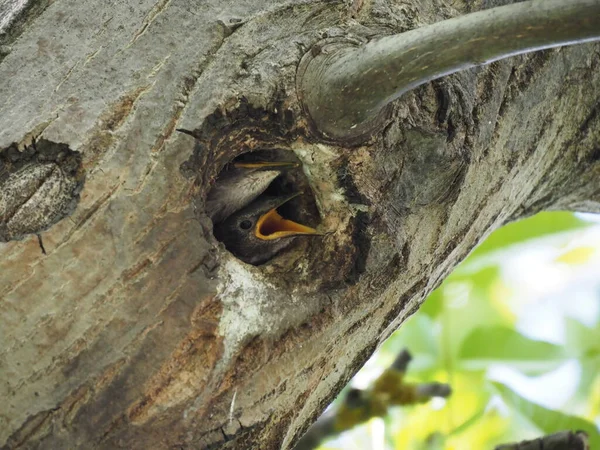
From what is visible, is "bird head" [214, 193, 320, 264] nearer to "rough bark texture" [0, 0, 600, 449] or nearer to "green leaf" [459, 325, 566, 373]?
"rough bark texture" [0, 0, 600, 449]

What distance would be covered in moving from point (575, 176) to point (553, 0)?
4.07 ft

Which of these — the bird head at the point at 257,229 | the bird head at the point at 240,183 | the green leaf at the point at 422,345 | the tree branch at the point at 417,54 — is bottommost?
the green leaf at the point at 422,345

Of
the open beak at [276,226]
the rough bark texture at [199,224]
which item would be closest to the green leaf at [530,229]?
the open beak at [276,226]

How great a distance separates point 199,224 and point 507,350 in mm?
1640

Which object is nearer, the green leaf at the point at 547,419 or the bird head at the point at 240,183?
the bird head at the point at 240,183

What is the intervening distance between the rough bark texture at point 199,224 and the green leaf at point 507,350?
1.00 metres

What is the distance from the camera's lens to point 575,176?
231 cm

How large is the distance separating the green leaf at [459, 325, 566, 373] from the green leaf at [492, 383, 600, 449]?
8.1 inches

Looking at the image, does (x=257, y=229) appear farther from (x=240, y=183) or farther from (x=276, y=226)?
(x=240, y=183)

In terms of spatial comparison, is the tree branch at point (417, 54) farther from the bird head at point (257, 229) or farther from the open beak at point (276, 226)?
the bird head at point (257, 229)

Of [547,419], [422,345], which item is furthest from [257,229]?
[547,419]

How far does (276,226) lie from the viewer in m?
2.32

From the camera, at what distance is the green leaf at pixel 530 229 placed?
2.90 m

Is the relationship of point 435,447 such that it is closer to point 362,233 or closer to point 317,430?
point 317,430
